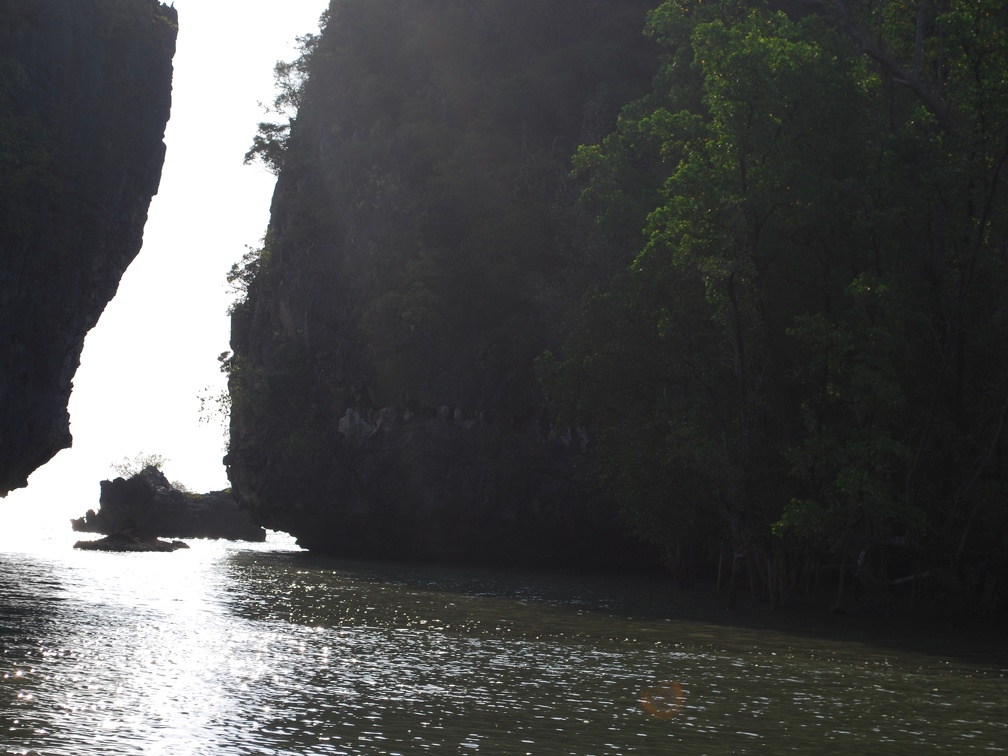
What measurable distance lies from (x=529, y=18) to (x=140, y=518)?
56.9 m

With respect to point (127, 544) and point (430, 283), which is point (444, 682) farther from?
point (127, 544)

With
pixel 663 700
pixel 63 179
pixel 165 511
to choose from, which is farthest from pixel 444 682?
pixel 165 511

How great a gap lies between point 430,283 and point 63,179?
780 inches

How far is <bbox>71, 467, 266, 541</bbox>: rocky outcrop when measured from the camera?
319ft

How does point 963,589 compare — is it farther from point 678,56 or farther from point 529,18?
point 529,18

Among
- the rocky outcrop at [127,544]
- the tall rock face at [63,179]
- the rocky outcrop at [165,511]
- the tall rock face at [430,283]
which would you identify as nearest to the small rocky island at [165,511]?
the rocky outcrop at [165,511]

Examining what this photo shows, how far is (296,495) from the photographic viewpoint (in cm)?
6216

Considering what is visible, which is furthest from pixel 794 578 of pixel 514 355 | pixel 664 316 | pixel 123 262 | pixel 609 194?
pixel 123 262

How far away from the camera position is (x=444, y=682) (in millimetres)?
14242

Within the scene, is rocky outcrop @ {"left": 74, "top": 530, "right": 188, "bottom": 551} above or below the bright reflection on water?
below

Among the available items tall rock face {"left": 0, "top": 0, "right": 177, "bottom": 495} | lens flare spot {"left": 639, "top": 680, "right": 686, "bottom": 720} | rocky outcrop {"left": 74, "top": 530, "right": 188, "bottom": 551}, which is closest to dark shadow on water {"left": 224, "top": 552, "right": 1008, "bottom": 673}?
lens flare spot {"left": 639, "top": 680, "right": 686, "bottom": 720}

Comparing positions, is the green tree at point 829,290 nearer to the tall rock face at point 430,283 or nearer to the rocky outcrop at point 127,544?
the tall rock face at point 430,283

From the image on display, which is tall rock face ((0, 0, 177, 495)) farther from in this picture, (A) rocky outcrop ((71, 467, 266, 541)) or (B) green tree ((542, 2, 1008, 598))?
(A) rocky outcrop ((71, 467, 266, 541))

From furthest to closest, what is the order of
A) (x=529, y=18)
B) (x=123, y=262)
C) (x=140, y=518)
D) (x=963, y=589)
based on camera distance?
(x=140, y=518), (x=529, y=18), (x=123, y=262), (x=963, y=589)
